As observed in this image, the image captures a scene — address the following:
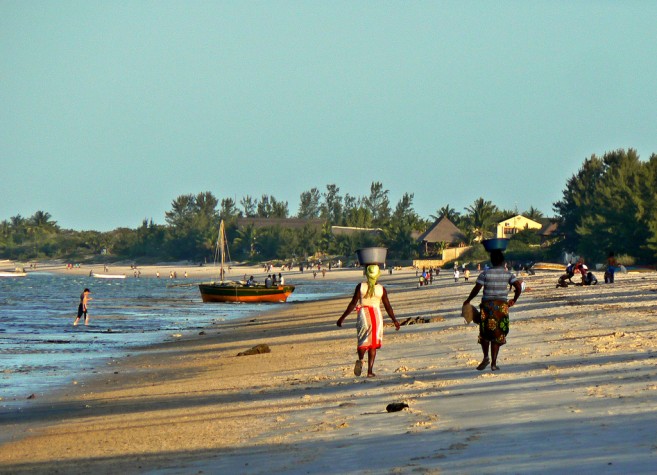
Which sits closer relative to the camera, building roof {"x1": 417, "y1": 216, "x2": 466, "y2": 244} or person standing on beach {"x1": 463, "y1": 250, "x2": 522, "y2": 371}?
person standing on beach {"x1": 463, "y1": 250, "x2": 522, "y2": 371}

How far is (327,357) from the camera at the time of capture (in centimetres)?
1894

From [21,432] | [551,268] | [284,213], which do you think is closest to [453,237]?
[551,268]

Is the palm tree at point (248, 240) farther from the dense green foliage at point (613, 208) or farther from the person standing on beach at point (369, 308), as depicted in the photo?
the person standing on beach at point (369, 308)

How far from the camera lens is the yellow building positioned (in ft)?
384

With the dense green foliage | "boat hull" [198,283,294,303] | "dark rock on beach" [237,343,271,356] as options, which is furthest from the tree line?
"dark rock on beach" [237,343,271,356]

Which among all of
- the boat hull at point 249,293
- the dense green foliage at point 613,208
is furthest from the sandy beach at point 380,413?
the dense green foliage at point 613,208

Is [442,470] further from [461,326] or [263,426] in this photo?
[461,326]

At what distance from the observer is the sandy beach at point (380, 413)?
816 centimetres

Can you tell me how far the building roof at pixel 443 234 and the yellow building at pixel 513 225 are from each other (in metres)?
4.96

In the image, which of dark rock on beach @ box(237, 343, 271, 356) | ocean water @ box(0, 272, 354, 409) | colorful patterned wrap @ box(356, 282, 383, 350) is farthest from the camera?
dark rock on beach @ box(237, 343, 271, 356)

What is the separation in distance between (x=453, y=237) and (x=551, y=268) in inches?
1450

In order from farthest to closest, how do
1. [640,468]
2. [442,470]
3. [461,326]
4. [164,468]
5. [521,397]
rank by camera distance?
[461,326] → [521,397] → [164,468] → [442,470] → [640,468]

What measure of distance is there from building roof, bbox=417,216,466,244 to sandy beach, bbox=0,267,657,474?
91632mm

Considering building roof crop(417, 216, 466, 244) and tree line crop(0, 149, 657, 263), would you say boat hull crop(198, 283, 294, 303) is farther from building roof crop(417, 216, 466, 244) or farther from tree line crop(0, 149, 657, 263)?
building roof crop(417, 216, 466, 244)
